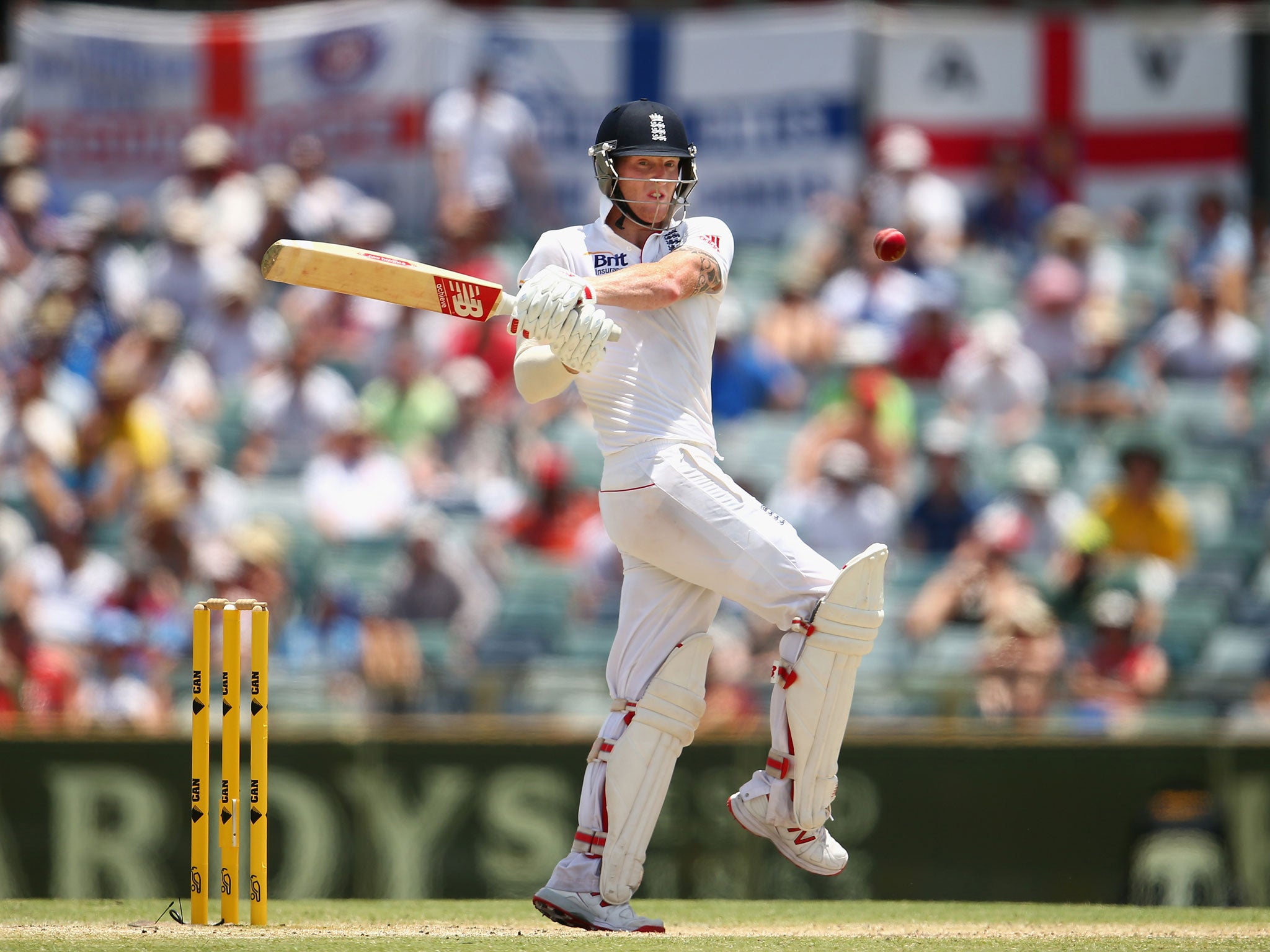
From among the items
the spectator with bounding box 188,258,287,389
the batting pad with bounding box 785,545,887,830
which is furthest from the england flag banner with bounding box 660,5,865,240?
the batting pad with bounding box 785,545,887,830

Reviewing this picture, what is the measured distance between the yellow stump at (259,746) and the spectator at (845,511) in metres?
4.54

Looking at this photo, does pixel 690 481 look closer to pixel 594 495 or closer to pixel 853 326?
pixel 594 495

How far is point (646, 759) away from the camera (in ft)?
16.4

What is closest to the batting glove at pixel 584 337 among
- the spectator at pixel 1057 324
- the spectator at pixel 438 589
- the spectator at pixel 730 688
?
the spectator at pixel 730 688

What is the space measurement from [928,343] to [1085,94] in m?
2.54

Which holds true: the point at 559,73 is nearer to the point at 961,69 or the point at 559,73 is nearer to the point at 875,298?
the point at 961,69

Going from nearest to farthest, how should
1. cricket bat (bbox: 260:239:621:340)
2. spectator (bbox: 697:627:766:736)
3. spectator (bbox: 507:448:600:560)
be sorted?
cricket bat (bbox: 260:239:621:340), spectator (bbox: 697:627:766:736), spectator (bbox: 507:448:600:560)

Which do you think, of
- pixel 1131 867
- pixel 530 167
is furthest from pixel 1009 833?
pixel 530 167

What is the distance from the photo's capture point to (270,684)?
26.5ft

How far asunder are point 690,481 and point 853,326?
233 inches

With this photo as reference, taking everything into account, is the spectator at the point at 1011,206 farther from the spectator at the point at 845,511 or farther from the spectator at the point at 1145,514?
the spectator at the point at 845,511

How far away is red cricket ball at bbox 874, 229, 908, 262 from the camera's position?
504cm

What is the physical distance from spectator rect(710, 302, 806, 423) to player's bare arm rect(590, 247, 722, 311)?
5083 mm

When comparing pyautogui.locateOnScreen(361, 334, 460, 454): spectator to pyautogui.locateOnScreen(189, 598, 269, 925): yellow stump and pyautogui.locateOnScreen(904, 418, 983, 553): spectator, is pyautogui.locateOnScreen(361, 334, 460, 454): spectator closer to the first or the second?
pyautogui.locateOnScreen(904, 418, 983, 553): spectator
